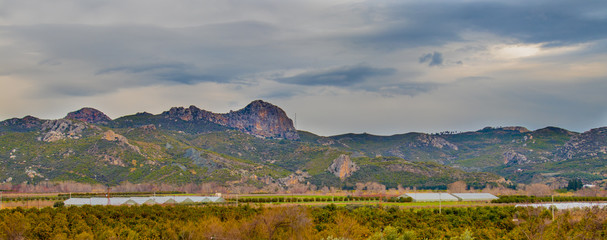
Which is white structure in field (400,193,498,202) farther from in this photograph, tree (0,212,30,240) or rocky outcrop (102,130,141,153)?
rocky outcrop (102,130,141,153)

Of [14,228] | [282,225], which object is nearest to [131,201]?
[14,228]

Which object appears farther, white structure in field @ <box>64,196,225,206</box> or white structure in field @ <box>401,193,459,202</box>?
white structure in field @ <box>401,193,459,202</box>

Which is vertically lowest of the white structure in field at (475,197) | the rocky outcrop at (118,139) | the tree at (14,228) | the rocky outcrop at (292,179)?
the white structure in field at (475,197)

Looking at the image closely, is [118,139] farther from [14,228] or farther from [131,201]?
[14,228]

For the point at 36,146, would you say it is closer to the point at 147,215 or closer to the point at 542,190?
the point at 147,215

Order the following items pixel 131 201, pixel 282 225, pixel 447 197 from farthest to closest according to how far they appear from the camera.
A: pixel 447 197
pixel 131 201
pixel 282 225

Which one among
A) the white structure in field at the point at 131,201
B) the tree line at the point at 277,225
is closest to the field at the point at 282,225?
the tree line at the point at 277,225

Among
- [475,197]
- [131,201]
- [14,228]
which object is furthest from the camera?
[475,197]

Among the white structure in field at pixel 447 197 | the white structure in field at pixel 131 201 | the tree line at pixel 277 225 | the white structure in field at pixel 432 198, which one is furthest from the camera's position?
the white structure in field at pixel 447 197

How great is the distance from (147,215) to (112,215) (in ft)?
14.4

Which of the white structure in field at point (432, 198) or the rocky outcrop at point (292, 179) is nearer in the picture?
the white structure in field at point (432, 198)

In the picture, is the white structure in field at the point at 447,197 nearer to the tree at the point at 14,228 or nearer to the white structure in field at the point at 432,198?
the white structure in field at the point at 432,198

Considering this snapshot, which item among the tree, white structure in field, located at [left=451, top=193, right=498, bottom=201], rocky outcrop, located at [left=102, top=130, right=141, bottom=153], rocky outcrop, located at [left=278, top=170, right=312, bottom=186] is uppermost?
rocky outcrop, located at [left=102, top=130, right=141, bottom=153]

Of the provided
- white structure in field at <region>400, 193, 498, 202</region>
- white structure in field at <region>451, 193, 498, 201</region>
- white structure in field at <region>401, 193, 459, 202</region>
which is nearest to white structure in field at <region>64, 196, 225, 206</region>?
white structure in field at <region>401, 193, 459, 202</region>
